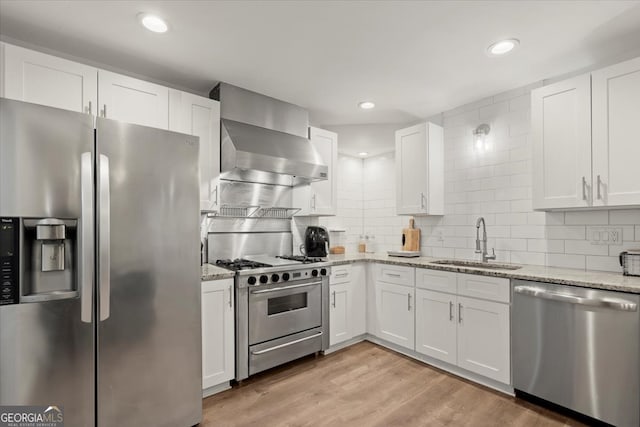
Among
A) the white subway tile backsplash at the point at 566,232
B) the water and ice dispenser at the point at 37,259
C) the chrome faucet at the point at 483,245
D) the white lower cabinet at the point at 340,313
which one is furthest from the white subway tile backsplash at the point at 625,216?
the water and ice dispenser at the point at 37,259

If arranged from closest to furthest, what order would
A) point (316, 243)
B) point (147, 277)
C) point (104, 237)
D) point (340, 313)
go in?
1. point (104, 237)
2. point (147, 277)
3. point (340, 313)
4. point (316, 243)

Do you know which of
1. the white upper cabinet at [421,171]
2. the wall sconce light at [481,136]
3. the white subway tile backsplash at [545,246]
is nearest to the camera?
the white subway tile backsplash at [545,246]

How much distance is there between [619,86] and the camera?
2137 millimetres

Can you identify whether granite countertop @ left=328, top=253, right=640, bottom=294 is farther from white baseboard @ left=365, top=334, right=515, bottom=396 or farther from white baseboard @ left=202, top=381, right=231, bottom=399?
white baseboard @ left=202, top=381, right=231, bottom=399

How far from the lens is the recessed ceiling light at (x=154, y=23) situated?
194 cm

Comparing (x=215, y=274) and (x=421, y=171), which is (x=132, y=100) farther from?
(x=421, y=171)

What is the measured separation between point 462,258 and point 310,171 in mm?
1806

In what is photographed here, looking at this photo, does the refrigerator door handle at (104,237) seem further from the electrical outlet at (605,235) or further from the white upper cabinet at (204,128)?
the electrical outlet at (605,235)

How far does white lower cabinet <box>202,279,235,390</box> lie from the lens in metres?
2.35

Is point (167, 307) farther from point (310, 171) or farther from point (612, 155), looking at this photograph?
point (612, 155)

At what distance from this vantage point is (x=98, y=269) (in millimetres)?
1646

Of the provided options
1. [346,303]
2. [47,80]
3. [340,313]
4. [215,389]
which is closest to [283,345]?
[215,389]

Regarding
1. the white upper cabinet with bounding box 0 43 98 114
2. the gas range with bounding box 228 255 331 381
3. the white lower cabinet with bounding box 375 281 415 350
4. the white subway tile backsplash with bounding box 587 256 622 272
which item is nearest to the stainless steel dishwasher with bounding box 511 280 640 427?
the white subway tile backsplash with bounding box 587 256 622 272

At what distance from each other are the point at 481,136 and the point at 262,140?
2153 millimetres
